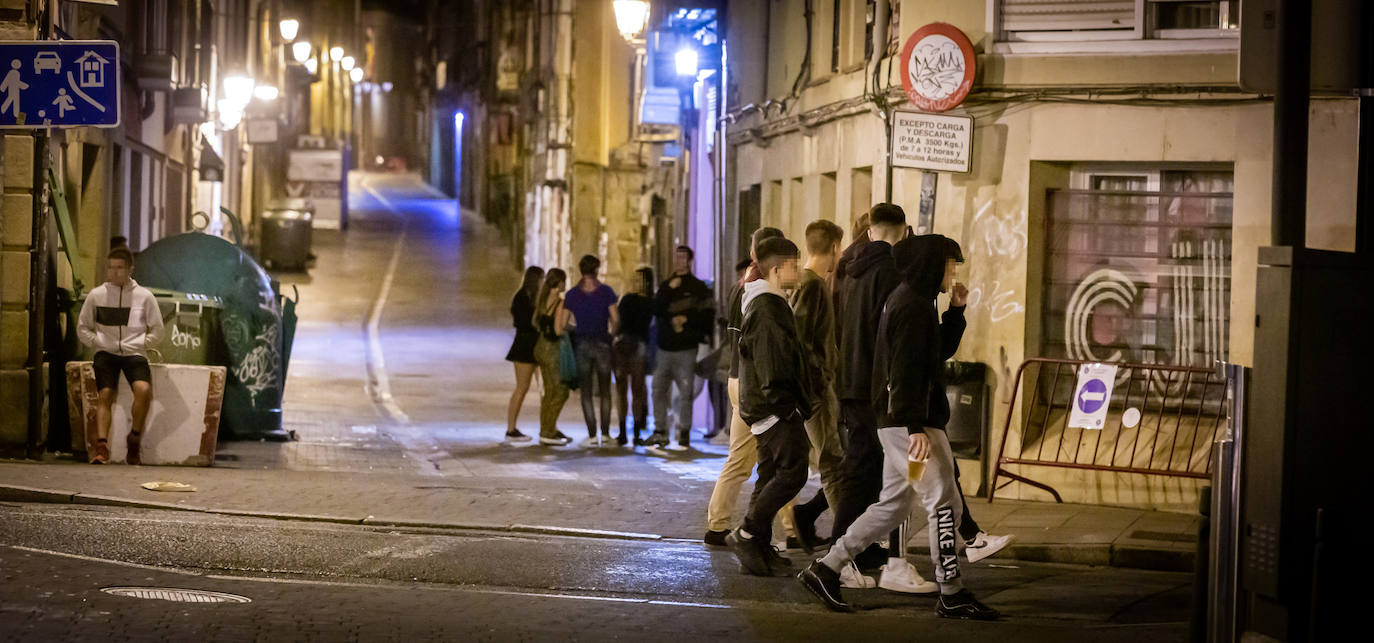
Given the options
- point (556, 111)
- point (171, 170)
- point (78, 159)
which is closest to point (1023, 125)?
point (78, 159)

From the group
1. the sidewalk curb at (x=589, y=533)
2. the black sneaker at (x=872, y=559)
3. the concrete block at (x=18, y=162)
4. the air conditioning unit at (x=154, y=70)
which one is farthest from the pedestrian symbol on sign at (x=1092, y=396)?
the air conditioning unit at (x=154, y=70)

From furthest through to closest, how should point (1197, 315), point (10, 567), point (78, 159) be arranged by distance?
point (78, 159) < point (1197, 315) < point (10, 567)

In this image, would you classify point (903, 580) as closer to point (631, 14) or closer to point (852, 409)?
point (852, 409)

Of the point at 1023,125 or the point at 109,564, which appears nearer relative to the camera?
the point at 109,564

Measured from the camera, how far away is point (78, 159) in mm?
15914

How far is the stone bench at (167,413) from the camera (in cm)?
1259

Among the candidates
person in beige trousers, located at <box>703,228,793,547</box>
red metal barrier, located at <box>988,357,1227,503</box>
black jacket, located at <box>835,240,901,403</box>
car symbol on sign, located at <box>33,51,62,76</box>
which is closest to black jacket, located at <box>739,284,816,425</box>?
black jacket, located at <box>835,240,901,403</box>

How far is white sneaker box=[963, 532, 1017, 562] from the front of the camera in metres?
9.14

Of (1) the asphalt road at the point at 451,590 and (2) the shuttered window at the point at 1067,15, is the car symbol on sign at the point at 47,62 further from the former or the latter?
(2) the shuttered window at the point at 1067,15

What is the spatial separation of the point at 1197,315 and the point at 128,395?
8.04 meters

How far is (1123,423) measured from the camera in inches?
481

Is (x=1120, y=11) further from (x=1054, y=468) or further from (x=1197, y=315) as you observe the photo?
(x=1054, y=468)

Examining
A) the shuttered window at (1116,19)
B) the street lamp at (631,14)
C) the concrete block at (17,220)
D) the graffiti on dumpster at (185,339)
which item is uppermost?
the street lamp at (631,14)

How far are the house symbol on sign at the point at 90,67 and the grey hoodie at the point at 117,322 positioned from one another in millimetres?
1558
